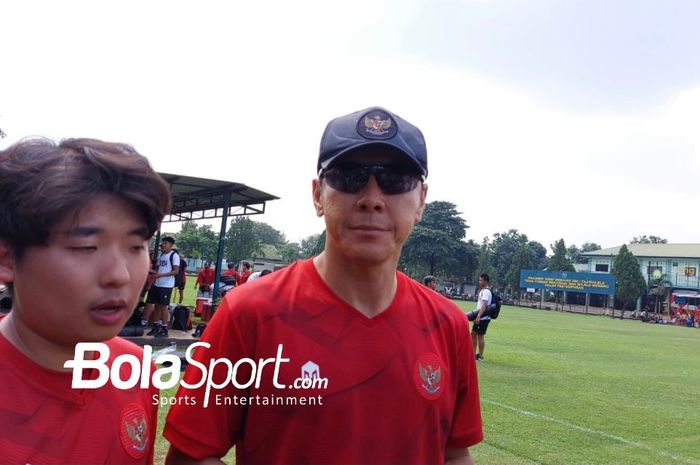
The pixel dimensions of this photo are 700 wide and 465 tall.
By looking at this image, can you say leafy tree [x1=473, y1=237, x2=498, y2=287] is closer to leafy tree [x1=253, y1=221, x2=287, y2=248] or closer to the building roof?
the building roof

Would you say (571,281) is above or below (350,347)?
above

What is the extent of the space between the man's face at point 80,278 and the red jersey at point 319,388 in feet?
1.28

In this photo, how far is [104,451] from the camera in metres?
1.63

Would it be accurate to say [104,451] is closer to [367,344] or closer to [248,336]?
[248,336]

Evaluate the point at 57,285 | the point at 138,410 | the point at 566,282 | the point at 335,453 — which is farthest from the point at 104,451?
the point at 566,282

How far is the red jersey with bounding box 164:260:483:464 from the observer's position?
72.1 inches

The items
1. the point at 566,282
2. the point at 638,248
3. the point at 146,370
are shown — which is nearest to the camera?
the point at 146,370

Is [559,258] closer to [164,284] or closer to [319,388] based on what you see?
[164,284]

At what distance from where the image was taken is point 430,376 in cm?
204

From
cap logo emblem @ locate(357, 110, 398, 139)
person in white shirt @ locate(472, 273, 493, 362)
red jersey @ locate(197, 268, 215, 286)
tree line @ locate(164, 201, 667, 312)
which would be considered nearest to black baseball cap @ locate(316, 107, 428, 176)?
cap logo emblem @ locate(357, 110, 398, 139)

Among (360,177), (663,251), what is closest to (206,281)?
(360,177)

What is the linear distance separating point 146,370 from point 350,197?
918mm

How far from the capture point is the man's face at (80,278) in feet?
4.99

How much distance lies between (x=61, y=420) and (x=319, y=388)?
29.9 inches
